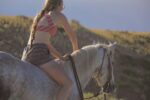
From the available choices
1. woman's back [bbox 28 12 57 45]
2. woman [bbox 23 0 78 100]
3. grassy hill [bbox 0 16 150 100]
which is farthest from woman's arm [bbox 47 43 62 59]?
grassy hill [bbox 0 16 150 100]

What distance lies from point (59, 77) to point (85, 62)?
84cm

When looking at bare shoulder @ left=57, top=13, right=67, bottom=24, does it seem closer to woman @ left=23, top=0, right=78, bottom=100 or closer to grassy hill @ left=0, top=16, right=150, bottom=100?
woman @ left=23, top=0, right=78, bottom=100

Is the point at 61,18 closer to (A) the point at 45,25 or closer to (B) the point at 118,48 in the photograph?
(A) the point at 45,25

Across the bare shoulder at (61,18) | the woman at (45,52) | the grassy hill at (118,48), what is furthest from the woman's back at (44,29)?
the grassy hill at (118,48)

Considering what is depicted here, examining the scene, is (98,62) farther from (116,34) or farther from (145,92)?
(116,34)

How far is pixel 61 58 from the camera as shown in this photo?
801cm

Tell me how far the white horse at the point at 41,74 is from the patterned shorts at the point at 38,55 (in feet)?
0.48

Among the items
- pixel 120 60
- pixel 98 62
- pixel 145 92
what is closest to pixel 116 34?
pixel 120 60

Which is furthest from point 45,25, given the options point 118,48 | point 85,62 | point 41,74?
point 118,48

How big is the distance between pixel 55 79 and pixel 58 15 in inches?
36.9

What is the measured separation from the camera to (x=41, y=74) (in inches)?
297

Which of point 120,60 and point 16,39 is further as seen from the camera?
point 120,60

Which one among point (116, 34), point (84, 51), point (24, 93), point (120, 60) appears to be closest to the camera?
point (24, 93)

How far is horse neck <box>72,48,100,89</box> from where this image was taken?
27.2 feet
